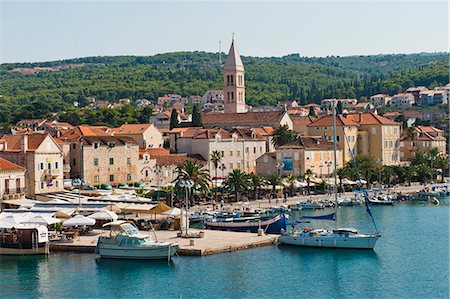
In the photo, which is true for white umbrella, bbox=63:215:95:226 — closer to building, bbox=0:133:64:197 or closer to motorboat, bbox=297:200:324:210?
building, bbox=0:133:64:197

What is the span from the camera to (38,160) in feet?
200

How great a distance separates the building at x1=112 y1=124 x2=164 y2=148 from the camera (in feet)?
298

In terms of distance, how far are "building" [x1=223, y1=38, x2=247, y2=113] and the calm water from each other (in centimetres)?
6819

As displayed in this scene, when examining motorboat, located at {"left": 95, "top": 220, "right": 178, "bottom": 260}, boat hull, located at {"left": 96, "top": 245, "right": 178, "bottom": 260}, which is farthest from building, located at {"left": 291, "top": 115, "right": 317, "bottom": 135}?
boat hull, located at {"left": 96, "top": 245, "right": 178, "bottom": 260}

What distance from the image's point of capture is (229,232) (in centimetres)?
5156

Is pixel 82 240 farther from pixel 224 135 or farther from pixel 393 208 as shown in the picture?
pixel 224 135

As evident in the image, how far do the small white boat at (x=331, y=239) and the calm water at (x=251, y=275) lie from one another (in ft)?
1.70

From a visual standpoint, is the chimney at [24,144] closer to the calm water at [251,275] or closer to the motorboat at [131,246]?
the calm water at [251,275]

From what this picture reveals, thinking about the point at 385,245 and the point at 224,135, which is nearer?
the point at 385,245

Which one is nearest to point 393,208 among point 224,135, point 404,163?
point 224,135

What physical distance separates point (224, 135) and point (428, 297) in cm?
5047

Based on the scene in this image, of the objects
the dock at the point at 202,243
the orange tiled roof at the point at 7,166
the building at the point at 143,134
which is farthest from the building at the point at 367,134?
the dock at the point at 202,243

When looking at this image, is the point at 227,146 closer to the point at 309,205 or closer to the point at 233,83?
the point at 309,205

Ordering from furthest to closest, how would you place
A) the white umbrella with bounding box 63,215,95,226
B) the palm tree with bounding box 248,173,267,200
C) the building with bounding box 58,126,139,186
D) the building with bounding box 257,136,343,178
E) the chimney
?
the building with bounding box 257,136,343,178, the palm tree with bounding box 248,173,267,200, the building with bounding box 58,126,139,186, the chimney, the white umbrella with bounding box 63,215,95,226
